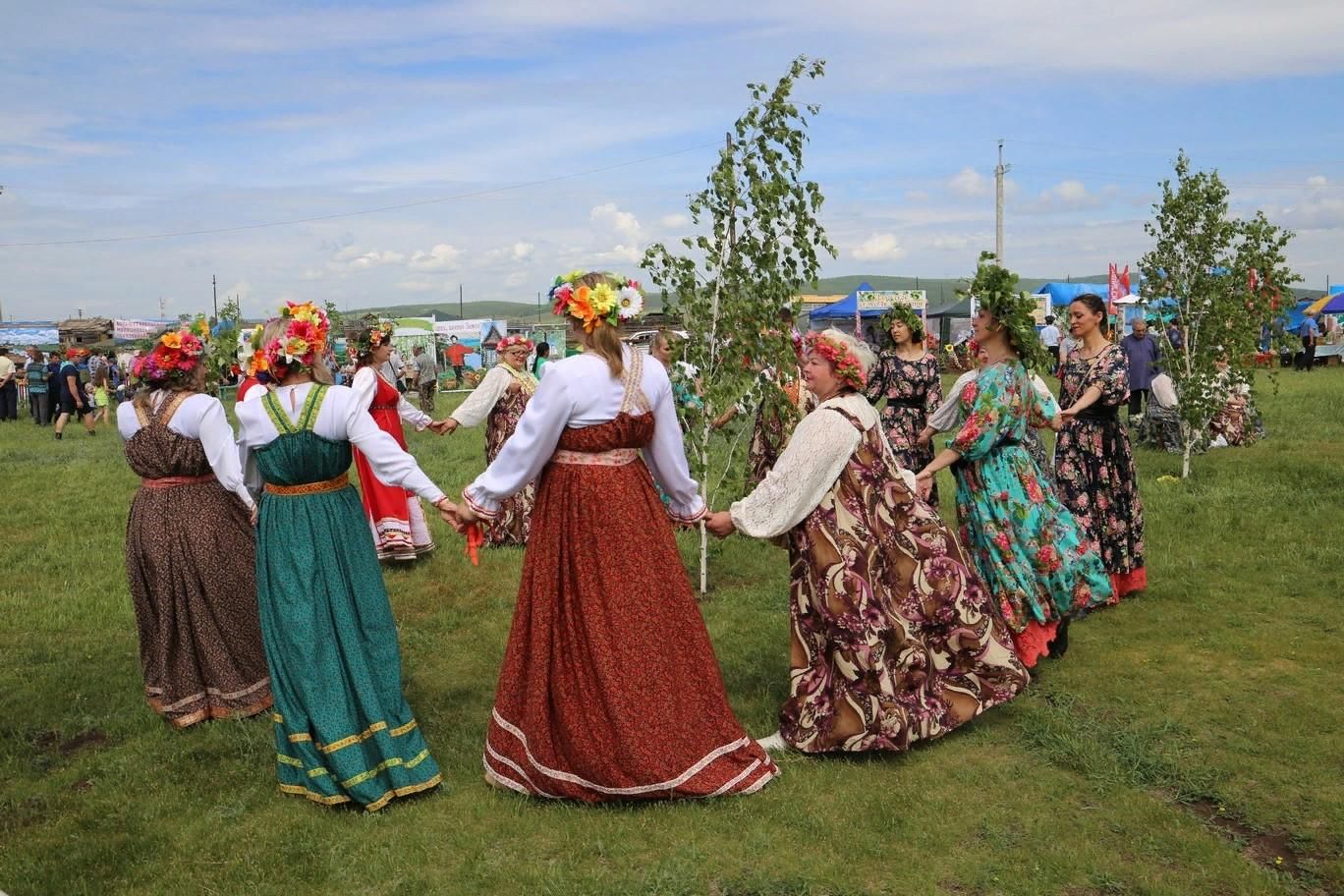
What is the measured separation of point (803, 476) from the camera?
420 cm

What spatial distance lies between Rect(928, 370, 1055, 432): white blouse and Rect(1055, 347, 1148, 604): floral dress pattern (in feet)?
3.04

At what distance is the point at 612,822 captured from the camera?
390 cm

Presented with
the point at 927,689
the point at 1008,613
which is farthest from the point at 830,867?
the point at 1008,613

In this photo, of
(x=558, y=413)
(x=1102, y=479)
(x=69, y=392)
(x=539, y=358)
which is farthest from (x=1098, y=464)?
(x=69, y=392)

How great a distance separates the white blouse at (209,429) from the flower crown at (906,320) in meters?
4.63

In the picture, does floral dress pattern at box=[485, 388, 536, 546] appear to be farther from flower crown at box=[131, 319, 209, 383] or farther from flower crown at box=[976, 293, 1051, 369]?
flower crown at box=[976, 293, 1051, 369]

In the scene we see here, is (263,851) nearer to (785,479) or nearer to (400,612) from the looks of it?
(785,479)

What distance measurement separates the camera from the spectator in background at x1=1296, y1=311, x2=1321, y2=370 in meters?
25.8

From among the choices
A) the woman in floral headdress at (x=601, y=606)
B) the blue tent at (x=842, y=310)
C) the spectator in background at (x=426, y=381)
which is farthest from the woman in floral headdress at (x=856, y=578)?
the blue tent at (x=842, y=310)

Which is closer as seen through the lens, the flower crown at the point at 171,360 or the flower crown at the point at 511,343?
the flower crown at the point at 171,360

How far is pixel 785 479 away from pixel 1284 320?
339 inches

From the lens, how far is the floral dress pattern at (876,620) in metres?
4.27

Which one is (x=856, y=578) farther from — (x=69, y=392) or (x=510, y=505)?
(x=69, y=392)

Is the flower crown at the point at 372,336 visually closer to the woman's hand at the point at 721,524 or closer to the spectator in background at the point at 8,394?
the woman's hand at the point at 721,524
